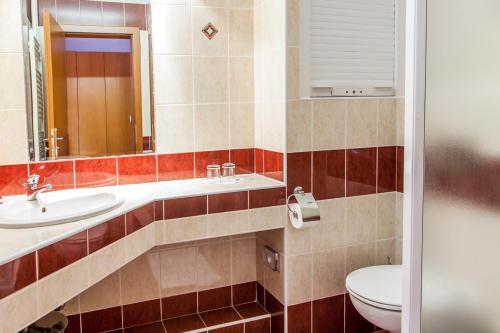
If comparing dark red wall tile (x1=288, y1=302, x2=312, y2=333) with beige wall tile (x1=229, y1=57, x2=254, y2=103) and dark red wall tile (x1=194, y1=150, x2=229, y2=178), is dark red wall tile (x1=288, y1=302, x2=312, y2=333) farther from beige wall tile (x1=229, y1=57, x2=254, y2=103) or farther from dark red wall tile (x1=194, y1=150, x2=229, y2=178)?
beige wall tile (x1=229, y1=57, x2=254, y2=103)

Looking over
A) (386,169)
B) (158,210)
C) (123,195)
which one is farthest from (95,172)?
(386,169)

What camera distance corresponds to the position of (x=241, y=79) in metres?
2.59

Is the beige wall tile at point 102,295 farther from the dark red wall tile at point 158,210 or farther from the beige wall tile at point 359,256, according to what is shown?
the beige wall tile at point 359,256

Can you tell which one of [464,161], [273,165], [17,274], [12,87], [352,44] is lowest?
[17,274]

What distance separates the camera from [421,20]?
760mm

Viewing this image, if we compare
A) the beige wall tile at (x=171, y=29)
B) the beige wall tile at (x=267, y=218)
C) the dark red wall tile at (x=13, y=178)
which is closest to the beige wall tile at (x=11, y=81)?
the dark red wall tile at (x=13, y=178)

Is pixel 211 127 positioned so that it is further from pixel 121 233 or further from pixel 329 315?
pixel 329 315

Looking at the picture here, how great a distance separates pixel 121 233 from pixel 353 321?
1.44 m

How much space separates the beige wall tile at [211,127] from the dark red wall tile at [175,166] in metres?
0.08

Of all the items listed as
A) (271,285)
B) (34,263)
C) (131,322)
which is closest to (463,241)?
(34,263)

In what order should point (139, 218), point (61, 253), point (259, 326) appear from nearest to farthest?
1. point (61, 253)
2. point (139, 218)
3. point (259, 326)

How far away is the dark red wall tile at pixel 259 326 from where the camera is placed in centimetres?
252

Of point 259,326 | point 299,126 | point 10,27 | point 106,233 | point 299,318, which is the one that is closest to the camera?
point 106,233

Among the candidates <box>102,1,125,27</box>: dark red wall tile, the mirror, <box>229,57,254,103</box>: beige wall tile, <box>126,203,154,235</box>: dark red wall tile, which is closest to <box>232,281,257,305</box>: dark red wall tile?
<box>126,203,154,235</box>: dark red wall tile
